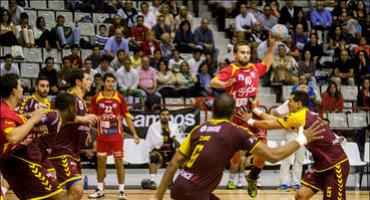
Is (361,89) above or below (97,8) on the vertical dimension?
below

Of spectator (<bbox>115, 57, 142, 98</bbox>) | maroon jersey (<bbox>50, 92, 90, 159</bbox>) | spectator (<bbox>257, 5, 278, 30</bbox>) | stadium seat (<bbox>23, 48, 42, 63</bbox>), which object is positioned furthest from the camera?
spectator (<bbox>257, 5, 278, 30</bbox>)

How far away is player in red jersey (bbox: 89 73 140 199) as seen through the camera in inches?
595

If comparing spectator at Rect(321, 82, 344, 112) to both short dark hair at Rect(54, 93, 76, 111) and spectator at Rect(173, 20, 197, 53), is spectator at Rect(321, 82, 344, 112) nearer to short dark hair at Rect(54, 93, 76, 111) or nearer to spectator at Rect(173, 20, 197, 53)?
spectator at Rect(173, 20, 197, 53)

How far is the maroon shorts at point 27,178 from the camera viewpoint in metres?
9.16

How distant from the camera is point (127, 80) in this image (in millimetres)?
19625

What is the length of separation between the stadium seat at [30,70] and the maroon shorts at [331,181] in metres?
7.83

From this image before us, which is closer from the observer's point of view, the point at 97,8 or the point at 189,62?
the point at 97,8

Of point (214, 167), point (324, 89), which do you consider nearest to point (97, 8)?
point (324, 89)

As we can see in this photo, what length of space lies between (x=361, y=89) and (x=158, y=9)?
6388mm

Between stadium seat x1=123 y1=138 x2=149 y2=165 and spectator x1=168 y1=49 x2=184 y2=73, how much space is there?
11.3ft

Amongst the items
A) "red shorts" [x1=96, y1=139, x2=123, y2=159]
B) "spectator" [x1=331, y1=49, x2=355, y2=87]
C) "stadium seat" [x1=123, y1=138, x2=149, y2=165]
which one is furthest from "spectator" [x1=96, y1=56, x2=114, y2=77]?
"spectator" [x1=331, y1=49, x2=355, y2=87]

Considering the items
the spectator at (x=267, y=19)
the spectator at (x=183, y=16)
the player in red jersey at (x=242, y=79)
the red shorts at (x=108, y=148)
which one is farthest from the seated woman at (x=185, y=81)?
the player in red jersey at (x=242, y=79)

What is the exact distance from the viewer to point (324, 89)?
2191cm

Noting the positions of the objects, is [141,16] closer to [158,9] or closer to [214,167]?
[158,9]
